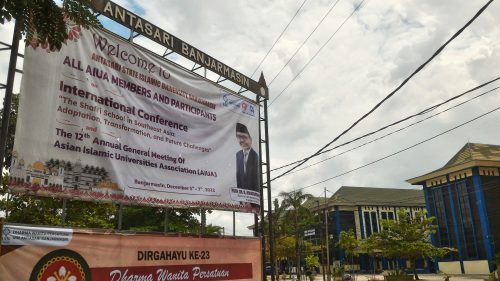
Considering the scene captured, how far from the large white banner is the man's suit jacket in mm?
40

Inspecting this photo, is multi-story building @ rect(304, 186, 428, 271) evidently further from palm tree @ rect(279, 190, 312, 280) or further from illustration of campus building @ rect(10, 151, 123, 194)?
illustration of campus building @ rect(10, 151, 123, 194)

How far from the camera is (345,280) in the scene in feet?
150

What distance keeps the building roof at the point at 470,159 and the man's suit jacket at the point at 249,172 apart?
4847 centimetres

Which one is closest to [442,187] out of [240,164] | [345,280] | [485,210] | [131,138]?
[485,210]

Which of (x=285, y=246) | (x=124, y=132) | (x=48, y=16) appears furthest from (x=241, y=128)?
(x=285, y=246)

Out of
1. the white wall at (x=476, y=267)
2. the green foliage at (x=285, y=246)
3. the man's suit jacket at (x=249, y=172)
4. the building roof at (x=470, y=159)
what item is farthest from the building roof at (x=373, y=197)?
the man's suit jacket at (x=249, y=172)

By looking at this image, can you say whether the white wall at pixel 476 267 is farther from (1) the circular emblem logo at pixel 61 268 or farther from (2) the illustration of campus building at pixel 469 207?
(1) the circular emblem logo at pixel 61 268

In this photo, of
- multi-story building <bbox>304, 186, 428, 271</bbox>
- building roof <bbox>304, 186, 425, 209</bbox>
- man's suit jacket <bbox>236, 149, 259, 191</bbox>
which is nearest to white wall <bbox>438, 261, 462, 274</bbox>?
multi-story building <bbox>304, 186, 428, 271</bbox>

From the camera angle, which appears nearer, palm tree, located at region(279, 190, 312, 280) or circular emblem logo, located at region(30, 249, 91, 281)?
circular emblem logo, located at region(30, 249, 91, 281)

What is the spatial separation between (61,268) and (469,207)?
56.0 metres

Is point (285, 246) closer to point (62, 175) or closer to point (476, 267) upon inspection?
point (476, 267)

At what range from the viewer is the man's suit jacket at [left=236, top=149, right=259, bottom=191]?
11125 mm

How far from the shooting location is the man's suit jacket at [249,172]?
1112 centimetres

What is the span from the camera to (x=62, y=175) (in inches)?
283
